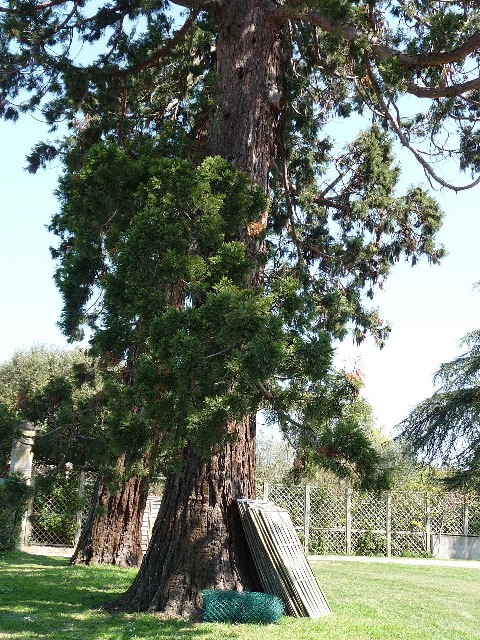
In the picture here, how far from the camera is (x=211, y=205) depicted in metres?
6.46

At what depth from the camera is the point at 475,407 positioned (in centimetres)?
1334

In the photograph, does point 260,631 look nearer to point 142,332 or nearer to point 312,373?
point 312,373

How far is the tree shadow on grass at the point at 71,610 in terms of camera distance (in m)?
6.23

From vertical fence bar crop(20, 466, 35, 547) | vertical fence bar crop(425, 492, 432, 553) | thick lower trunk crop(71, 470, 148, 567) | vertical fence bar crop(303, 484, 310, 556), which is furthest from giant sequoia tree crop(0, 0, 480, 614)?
vertical fence bar crop(425, 492, 432, 553)

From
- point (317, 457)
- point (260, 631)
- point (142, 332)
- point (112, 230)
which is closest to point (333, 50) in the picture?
point (112, 230)

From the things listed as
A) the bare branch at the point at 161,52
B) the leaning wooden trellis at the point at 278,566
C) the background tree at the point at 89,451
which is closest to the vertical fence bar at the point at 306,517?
the background tree at the point at 89,451

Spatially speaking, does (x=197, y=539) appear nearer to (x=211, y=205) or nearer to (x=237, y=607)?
(x=237, y=607)

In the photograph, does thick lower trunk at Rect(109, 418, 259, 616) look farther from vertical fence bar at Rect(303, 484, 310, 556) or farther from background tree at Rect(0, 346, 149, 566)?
vertical fence bar at Rect(303, 484, 310, 556)

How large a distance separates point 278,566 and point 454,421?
731cm

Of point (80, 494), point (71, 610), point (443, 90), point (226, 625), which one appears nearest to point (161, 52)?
point (443, 90)

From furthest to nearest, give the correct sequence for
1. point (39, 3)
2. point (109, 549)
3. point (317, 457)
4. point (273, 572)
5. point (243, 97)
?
1. point (109, 549)
2. point (39, 3)
3. point (243, 97)
4. point (273, 572)
5. point (317, 457)

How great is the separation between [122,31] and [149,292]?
4907mm

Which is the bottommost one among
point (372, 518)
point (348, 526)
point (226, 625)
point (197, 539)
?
point (226, 625)

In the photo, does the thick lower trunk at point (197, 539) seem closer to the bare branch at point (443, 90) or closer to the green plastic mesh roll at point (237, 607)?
the green plastic mesh roll at point (237, 607)
